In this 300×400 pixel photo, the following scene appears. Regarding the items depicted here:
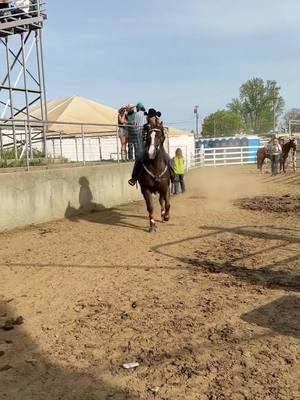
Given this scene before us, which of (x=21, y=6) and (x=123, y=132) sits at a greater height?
(x=21, y=6)

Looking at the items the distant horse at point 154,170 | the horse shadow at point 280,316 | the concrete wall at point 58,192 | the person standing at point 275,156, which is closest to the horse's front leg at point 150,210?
the distant horse at point 154,170

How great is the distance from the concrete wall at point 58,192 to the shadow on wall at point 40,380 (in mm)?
6210

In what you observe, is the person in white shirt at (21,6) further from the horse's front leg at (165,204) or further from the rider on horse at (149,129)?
the horse's front leg at (165,204)

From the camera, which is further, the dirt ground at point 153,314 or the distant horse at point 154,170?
the distant horse at point 154,170

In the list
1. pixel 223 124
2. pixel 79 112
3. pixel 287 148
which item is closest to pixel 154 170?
pixel 287 148

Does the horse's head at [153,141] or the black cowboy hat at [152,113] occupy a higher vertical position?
the black cowboy hat at [152,113]

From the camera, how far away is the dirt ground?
12.5ft

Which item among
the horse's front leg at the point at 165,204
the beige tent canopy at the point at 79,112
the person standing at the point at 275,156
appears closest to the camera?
the horse's front leg at the point at 165,204

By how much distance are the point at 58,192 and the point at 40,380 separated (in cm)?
842

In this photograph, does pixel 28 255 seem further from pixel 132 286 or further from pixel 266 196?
pixel 266 196

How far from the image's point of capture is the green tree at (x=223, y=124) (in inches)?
3760

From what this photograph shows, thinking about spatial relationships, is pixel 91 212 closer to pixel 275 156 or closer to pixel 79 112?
pixel 275 156

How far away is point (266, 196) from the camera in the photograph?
52.7ft

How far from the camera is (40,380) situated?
3938mm
